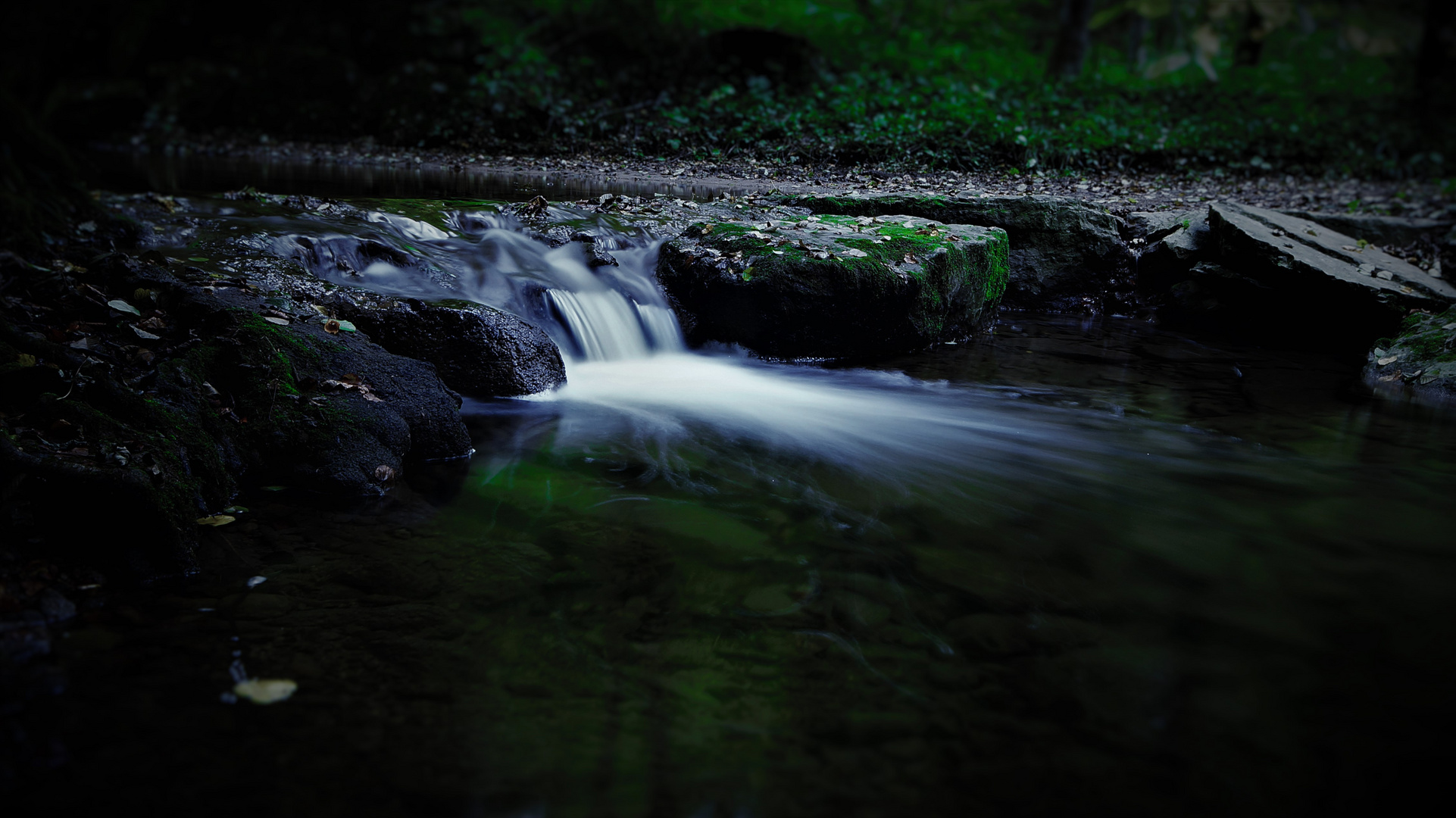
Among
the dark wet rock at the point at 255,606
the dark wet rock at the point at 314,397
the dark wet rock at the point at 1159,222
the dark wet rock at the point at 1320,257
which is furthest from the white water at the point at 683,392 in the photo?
the dark wet rock at the point at 1159,222

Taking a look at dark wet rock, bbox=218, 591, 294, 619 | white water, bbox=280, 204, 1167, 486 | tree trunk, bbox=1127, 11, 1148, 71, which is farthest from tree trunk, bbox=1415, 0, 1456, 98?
dark wet rock, bbox=218, 591, 294, 619

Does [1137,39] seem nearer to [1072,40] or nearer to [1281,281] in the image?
[1072,40]

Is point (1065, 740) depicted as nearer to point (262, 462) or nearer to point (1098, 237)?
point (262, 462)

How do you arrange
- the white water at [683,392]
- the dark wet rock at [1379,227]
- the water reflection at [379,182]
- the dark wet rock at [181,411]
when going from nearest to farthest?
the dark wet rock at [181,411] → the white water at [683,392] → the water reflection at [379,182] → the dark wet rock at [1379,227]

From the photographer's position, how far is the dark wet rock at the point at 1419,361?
236 inches

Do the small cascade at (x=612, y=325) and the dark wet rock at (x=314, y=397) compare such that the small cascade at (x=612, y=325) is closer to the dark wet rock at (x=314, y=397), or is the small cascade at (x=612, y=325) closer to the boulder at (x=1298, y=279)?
the dark wet rock at (x=314, y=397)

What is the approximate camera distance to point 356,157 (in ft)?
38.8

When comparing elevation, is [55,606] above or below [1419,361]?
below

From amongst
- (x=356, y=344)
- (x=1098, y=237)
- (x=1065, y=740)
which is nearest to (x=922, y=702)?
(x=1065, y=740)

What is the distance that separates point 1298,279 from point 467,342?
746cm

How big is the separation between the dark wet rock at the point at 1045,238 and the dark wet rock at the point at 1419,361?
271 centimetres

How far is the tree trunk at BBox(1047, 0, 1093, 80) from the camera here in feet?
53.0

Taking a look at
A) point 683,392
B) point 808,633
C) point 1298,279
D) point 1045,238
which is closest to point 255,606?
point 808,633

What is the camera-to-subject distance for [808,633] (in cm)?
265
